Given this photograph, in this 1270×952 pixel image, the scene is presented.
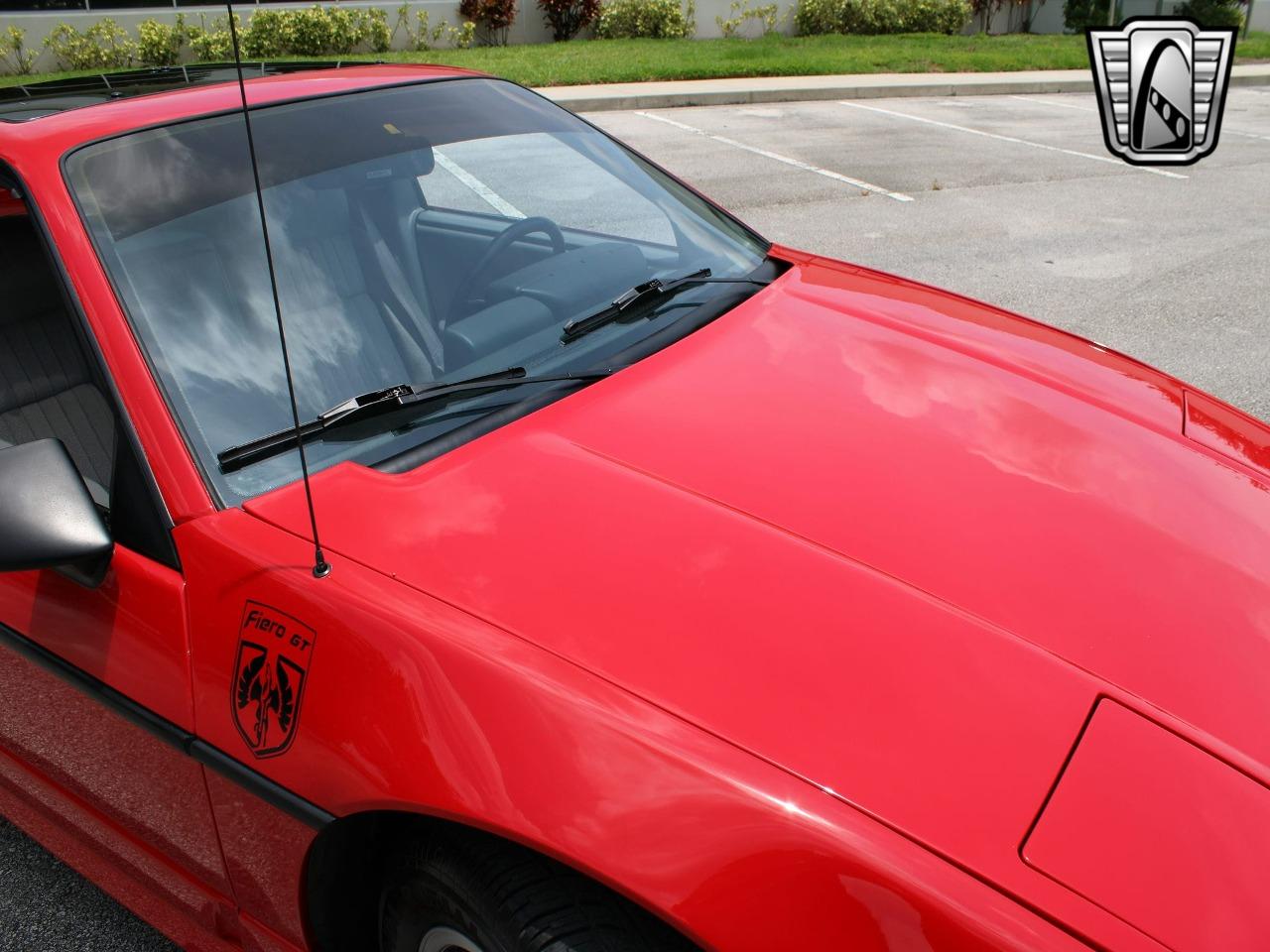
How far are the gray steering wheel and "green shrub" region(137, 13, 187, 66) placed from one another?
14435mm

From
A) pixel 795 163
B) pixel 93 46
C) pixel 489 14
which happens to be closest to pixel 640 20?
pixel 489 14

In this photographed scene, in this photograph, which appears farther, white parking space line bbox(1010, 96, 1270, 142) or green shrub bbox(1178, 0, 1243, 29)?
green shrub bbox(1178, 0, 1243, 29)

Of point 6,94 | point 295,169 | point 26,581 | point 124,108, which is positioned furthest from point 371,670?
point 6,94

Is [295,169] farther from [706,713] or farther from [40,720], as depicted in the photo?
[706,713]

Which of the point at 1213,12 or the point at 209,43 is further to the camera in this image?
the point at 1213,12

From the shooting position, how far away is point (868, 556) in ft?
5.53

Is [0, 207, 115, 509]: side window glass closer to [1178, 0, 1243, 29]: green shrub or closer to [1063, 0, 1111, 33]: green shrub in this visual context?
[1063, 0, 1111, 33]: green shrub

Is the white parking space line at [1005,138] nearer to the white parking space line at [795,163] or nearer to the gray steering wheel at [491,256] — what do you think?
the white parking space line at [795,163]

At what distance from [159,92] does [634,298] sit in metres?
1.06

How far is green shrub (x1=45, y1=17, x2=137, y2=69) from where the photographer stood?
15289 mm

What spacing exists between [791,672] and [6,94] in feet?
7.55

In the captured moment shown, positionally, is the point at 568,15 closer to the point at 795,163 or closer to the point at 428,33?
the point at 428,33

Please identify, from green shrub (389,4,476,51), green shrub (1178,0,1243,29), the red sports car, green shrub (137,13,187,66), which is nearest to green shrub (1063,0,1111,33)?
green shrub (1178,0,1243,29)

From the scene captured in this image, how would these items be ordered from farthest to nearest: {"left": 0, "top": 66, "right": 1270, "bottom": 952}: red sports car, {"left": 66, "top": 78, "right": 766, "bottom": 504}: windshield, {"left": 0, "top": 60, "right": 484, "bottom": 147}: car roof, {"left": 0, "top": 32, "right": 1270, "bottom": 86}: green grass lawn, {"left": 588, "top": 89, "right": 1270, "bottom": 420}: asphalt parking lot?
{"left": 0, "top": 32, "right": 1270, "bottom": 86}: green grass lawn, {"left": 588, "top": 89, "right": 1270, "bottom": 420}: asphalt parking lot, {"left": 0, "top": 60, "right": 484, "bottom": 147}: car roof, {"left": 66, "top": 78, "right": 766, "bottom": 504}: windshield, {"left": 0, "top": 66, "right": 1270, "bottom": 952}: red sports car
